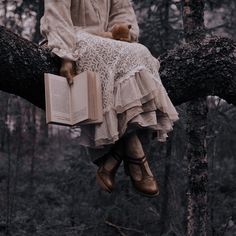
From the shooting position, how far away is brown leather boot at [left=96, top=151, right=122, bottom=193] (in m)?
3.06

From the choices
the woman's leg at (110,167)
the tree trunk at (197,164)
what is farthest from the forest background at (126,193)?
the woman's leg at (110,167)

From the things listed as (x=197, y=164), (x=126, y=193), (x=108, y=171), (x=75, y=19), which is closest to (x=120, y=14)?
(x=75, y=19)

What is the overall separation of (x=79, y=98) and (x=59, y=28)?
0.43 metres

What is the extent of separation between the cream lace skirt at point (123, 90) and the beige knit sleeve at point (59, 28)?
0.06 meters

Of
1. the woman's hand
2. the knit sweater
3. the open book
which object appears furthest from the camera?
the knit sweater

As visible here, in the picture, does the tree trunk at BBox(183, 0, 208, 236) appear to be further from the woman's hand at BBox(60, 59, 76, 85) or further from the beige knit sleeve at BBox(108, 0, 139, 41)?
the woman's hand at BBox(60, 59, 76, 85)

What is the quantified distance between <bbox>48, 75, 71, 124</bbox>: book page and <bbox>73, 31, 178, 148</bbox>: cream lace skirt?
0.17 m

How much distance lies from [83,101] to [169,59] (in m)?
0.84

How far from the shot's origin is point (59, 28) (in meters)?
3.09

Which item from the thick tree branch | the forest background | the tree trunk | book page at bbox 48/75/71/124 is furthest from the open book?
the forest background

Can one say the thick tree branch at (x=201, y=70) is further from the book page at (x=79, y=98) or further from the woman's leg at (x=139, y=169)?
the book page at (x=79, y=98)

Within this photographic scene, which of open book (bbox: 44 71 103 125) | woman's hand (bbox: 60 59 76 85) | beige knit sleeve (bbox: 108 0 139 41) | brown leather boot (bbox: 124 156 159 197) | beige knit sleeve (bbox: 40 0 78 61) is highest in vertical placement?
beige knit sleeve (bbox: 108 0 139 41)

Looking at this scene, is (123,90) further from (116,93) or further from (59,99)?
(59,99)

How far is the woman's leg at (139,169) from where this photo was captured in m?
3.02
